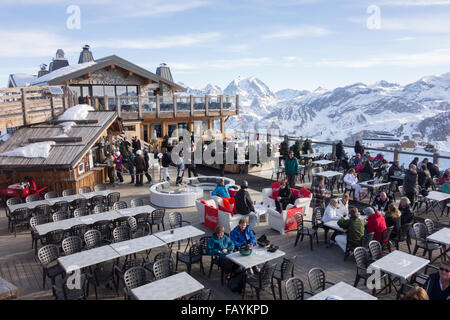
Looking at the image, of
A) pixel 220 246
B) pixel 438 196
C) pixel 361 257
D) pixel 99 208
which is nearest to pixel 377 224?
pixel 361 257

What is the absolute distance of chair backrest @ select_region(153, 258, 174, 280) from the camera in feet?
20.6

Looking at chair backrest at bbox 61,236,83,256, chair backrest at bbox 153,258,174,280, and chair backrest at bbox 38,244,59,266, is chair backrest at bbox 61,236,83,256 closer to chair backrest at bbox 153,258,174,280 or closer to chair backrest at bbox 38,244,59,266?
chair backrest at bbox 38,244,59,266

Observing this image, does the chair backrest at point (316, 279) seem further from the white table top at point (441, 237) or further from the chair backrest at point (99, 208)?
the chair backrest at point (99, 208)

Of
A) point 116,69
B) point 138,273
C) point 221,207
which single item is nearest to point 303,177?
point 221,207

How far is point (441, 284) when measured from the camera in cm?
536

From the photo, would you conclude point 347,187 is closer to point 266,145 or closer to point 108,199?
point 266,145

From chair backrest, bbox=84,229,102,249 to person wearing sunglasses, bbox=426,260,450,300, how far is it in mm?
6485

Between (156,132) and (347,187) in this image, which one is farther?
(156,132)

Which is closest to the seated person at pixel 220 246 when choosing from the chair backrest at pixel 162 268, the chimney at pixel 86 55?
the chair backrest at pixel 162 268

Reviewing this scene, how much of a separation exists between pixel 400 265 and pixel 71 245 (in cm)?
647

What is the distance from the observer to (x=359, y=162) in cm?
1591

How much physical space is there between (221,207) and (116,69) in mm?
20183

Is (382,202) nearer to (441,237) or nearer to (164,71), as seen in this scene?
(441,237)

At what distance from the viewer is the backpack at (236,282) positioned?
683 cm
